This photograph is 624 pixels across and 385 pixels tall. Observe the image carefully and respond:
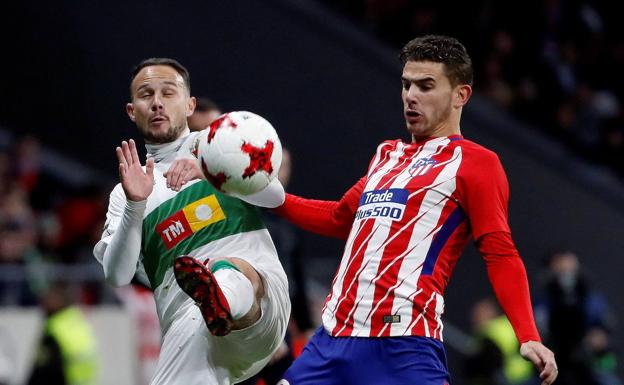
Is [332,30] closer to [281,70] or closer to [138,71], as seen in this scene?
[281,70]

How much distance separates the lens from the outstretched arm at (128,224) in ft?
18.6

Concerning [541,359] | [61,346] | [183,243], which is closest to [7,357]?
[61,346]

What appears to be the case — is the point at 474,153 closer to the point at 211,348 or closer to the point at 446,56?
the point at 446,56

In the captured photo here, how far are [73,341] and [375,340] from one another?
6.12m

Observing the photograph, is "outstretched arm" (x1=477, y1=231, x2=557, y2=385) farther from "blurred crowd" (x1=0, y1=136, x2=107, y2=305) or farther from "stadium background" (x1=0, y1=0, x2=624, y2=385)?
"stadium background" (x1=0, y1=0, x2=624, y2=385)

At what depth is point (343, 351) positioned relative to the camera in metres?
5.18

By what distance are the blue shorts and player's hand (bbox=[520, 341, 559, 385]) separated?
40 cm

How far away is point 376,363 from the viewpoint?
512cm

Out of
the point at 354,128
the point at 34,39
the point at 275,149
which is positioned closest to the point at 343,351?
the point at 275,149

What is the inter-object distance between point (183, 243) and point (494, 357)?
22.8 ft

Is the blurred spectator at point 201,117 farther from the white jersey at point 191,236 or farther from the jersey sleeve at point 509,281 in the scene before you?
the jersey sleeve at point 509,281

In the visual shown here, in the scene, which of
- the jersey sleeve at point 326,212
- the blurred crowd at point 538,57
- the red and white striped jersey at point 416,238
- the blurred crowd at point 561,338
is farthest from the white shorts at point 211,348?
the blurred crowd at point 538,57

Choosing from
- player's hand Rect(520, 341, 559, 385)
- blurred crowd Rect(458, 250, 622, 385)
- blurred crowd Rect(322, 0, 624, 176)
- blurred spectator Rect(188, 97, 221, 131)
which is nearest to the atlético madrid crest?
player's hand Rect(520, 341, 559, 385)

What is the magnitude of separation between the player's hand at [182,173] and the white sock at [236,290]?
509 mm
